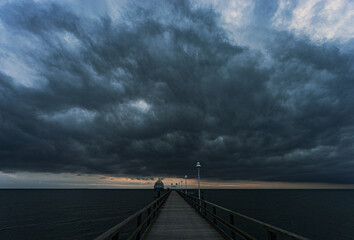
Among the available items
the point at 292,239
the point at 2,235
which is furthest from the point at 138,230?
the point at 2,235

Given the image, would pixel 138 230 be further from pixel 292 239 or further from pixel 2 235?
pixel 2 235

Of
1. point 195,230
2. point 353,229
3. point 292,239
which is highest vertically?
point 292,239

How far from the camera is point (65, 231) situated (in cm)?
2923

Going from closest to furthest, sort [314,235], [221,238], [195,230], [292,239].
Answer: [292,239], [221,238], [195,230], [314,235]

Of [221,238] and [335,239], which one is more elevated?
[221,238]

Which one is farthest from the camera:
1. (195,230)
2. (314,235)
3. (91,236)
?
(314,235)

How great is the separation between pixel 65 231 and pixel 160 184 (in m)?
55.5

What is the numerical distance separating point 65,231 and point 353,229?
4531 cm

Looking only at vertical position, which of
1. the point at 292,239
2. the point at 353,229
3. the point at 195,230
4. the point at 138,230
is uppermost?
the point at 292,239

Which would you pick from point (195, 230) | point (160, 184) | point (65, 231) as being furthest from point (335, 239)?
point (160, 184)

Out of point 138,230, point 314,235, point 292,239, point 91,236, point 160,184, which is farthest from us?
point 160,184

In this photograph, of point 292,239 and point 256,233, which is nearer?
point 292,239

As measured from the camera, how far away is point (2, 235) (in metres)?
28.7

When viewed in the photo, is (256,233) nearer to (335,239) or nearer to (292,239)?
(335,239)
